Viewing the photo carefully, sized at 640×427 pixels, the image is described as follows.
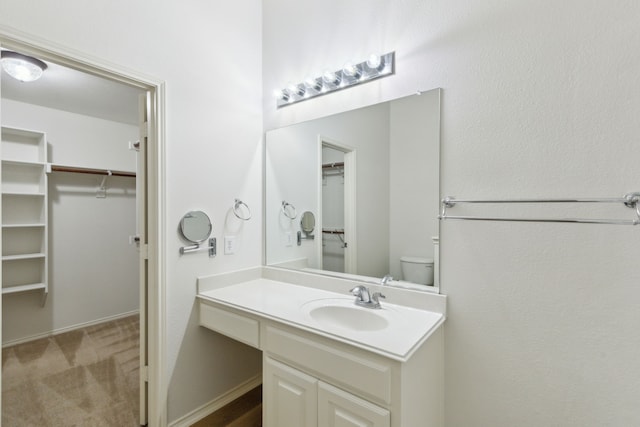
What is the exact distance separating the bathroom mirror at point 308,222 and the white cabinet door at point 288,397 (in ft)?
2.93

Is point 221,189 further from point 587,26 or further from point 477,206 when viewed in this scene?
point 587,26

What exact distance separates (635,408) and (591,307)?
364 millimetres

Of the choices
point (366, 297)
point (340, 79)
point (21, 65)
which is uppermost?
point (21, 65)

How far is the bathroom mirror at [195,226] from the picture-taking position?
68.4 inches

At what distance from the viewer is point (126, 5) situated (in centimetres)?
150

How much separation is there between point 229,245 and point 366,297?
98cm

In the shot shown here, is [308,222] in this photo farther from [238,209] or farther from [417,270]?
[417,270]

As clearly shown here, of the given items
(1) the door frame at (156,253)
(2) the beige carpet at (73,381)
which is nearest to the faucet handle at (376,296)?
(1) the door frame at (156,253)

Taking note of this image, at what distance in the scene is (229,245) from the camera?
78.7 inches

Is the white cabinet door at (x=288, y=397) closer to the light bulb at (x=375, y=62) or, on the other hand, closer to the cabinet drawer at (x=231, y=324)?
the cabinet drawer at (x=231, y=324)

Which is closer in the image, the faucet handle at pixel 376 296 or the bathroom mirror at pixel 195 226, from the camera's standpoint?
the faucet handle at pixel 376 296

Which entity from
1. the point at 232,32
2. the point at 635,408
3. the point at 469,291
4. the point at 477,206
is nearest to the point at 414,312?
the point at 469,291

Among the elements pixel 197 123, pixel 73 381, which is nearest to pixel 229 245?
pixel 197 123

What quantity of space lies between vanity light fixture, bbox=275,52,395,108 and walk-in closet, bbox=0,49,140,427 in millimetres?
1341
